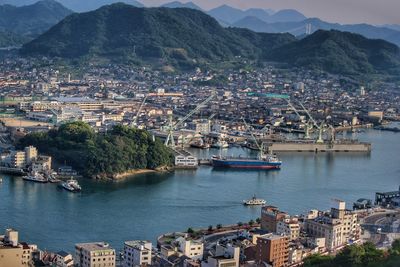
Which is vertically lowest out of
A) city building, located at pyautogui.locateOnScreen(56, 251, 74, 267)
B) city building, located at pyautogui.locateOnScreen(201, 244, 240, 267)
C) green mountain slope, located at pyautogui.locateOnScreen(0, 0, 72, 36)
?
city building, located at pyautogui.locateOnScreen(56, 251, 74, 267)

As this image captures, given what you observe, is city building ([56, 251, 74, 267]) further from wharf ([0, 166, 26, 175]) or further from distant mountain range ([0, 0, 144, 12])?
distant mountain range ([0, 0, 144, 12])

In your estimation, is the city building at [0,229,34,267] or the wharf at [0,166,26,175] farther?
the wharf at [0,166,26,175]

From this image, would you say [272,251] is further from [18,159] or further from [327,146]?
[327,146]

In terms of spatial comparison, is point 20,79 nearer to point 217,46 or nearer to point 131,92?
point 131,92

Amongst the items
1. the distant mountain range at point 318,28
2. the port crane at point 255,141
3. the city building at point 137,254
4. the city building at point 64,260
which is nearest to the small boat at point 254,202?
the city building at point 137,254

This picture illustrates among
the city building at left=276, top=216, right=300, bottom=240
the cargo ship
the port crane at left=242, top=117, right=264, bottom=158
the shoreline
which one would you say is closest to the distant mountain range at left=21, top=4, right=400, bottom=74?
the port crane at left=242, top=117, right=264, bottom=158

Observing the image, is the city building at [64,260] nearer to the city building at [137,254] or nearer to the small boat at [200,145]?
the city building at [137,254]
